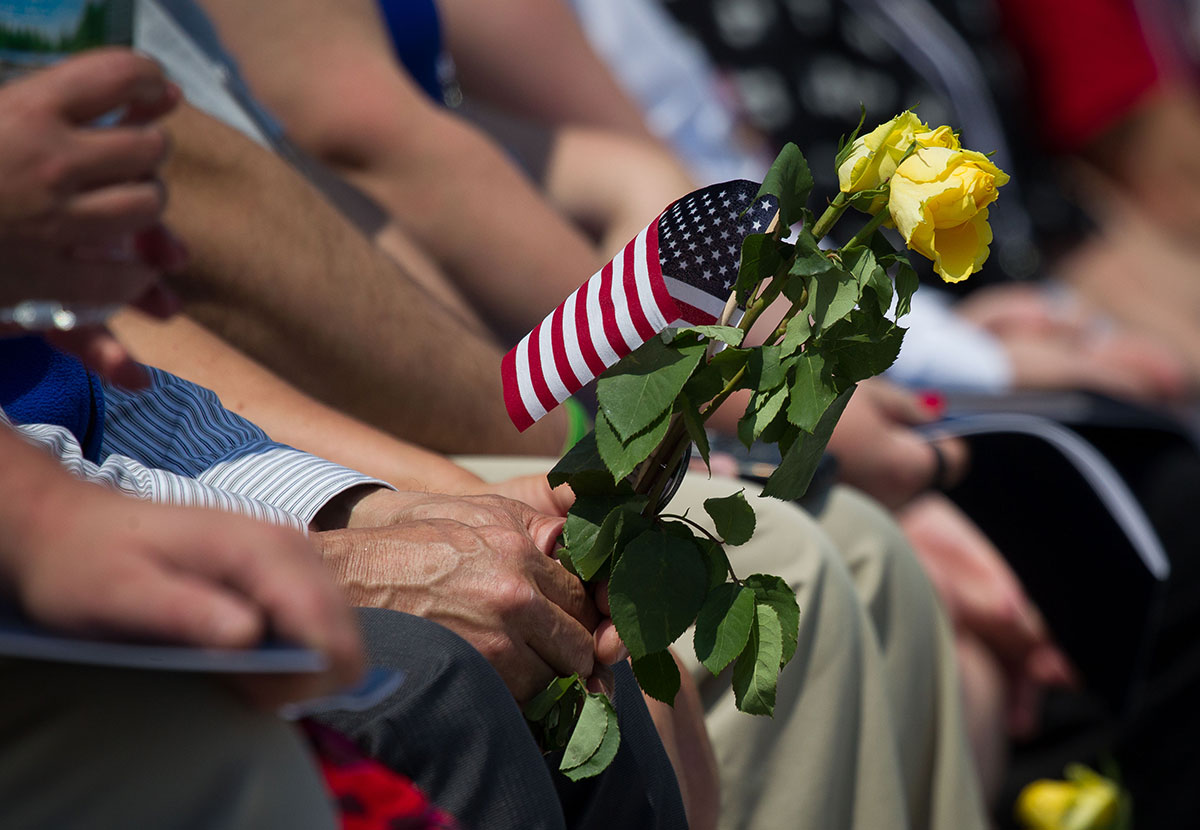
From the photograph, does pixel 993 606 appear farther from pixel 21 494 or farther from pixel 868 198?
pixel 21 494

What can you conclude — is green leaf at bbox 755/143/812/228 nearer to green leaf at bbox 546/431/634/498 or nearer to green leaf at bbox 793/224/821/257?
green leaf at bbox 793/224/821/257

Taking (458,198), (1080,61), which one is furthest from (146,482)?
(1080,61)

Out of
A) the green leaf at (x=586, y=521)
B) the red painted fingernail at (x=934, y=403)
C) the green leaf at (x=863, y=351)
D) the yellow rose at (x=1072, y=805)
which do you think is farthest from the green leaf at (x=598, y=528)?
the yellow rose at (x=1072, y=805)

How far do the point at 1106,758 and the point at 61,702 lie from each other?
1327 millimetres

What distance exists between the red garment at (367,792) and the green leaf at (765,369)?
0.21 metres

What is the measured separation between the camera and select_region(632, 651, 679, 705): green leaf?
0.54m

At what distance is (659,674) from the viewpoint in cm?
54

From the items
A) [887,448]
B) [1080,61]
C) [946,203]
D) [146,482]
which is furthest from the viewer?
[1080,61]

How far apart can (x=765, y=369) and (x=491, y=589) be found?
0.50ft

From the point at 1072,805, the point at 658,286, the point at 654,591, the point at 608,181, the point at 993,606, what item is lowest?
the point at 1072,805

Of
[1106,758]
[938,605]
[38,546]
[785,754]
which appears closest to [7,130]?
[38,546]

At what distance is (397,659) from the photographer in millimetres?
499

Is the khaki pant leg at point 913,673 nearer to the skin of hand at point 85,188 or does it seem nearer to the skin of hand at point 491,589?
the skin of hand at point 491,589

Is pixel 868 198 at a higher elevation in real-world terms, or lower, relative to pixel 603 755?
higher
